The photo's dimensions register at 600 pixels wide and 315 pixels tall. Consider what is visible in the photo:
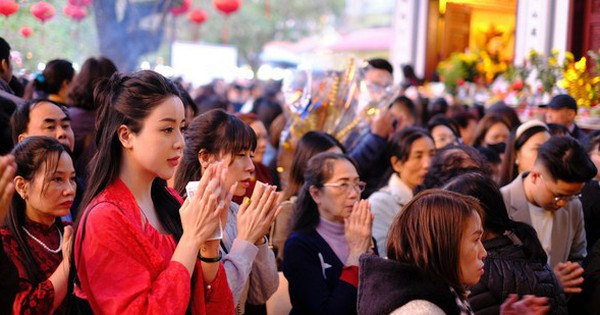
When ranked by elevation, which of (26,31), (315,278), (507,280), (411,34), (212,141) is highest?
(411,34)

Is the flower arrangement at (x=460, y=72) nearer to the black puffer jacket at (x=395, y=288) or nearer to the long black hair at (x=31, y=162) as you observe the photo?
the long black hair at (x=31, y=162)

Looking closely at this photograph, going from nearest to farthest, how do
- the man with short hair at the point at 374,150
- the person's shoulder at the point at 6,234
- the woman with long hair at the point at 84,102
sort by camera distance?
the person's shoulder at the point at 6,234 → the woman with long hair at the point at 84,102 → the man with short hair at the point at 374,150

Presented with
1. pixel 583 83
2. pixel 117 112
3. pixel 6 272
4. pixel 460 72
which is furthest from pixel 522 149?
pixel 460 72

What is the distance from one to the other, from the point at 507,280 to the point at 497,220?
0.23m

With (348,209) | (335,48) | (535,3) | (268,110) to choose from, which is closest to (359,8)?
(335,48)

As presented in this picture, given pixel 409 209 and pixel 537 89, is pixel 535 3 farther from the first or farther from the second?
pixel 409 209

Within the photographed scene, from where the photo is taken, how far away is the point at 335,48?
955 inches

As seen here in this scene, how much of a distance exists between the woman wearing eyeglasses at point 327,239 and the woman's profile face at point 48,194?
3.20ft

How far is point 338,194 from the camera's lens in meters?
3.35

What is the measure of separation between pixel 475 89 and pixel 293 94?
469cm

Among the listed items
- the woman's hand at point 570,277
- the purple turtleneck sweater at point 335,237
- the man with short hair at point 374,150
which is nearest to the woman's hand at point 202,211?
the purple turtleneck sweater at point 335,237

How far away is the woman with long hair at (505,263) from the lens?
268 cm

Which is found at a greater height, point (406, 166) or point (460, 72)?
point (460, 72)

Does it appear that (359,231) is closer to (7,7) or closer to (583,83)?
(7,7)
